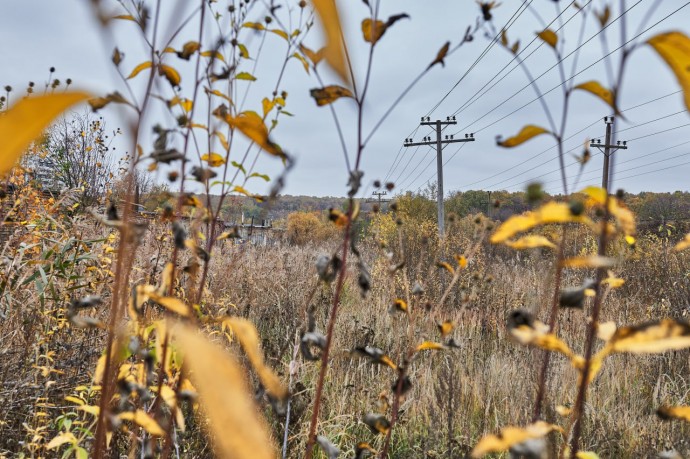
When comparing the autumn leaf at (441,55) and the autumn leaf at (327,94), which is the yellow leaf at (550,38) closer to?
the autumn leaf at (441,55)

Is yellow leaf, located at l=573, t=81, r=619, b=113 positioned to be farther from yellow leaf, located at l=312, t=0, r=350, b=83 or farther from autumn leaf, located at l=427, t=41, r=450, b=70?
yellow leaf, located at l=312, t=0, r=350, b=83

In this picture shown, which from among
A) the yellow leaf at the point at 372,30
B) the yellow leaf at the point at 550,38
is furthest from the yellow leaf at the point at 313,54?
the yellow leaf at the point at 550,38

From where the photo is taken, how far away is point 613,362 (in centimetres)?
294

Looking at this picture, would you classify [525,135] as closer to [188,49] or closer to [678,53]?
[678,53]

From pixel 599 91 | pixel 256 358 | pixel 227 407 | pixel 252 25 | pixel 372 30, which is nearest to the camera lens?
pixel 227 407

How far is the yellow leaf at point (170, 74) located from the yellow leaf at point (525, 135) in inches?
17.7

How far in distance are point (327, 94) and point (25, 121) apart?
0.38 meters

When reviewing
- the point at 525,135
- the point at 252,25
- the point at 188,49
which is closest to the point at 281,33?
the point at 252,25

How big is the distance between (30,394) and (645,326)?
6.76 feet

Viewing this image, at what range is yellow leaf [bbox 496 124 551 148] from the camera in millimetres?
453

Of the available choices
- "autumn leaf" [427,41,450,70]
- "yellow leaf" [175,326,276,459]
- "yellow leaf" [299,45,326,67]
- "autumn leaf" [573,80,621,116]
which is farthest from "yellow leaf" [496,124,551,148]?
"yellow leaf" [175,326,276,459]

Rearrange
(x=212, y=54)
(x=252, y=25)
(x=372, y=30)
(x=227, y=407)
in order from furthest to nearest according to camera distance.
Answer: (x=252, y=25) < (x=212, y=54) < (x=372, y=30) < (x=227, y=407)

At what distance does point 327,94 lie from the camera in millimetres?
530

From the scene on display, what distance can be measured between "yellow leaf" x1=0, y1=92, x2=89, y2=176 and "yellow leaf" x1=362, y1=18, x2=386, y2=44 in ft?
1.37
